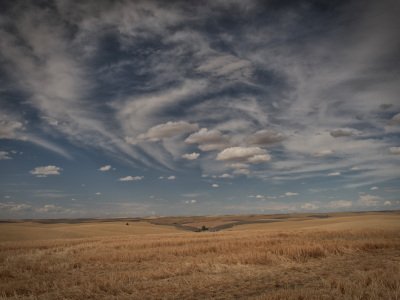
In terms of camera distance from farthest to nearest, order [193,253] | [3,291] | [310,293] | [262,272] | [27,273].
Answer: [193,253], [27,273], [262,272], [3,291], [310,293]

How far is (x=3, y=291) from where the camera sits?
1181cm

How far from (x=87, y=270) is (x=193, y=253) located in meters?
7.16

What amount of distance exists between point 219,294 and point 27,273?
401 inches

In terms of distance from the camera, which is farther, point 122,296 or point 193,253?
point 193,253

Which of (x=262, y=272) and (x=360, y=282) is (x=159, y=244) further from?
(x=360, y=282)

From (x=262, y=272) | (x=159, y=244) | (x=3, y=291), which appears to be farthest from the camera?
(x=159, y=244)

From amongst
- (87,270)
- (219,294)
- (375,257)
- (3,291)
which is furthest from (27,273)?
(375,257)

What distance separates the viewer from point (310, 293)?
970 centimetres

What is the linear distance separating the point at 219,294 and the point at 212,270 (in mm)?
4363

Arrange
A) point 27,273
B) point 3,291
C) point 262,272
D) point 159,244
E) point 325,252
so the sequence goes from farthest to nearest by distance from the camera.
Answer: point 159,244
point 325,252
point 27,273
point 262,272
point 3,291

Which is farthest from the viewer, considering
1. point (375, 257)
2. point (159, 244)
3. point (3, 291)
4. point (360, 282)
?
point (159, 244)

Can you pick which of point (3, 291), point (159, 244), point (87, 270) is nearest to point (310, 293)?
point (3, 291)

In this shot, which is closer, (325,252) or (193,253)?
(325,252)

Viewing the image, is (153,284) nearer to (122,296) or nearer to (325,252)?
(122,296)
